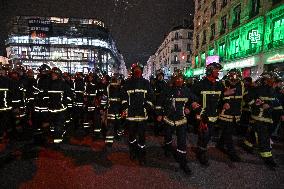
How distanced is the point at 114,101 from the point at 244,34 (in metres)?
20.5

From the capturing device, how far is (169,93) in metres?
5.88

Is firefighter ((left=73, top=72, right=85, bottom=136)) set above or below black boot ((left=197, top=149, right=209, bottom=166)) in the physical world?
above

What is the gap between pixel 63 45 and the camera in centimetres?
8612

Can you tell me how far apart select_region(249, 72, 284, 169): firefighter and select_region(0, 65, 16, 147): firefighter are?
696 cm

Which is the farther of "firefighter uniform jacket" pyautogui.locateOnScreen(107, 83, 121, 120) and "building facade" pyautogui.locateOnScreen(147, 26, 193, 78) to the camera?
"building facade" pyautogui.locateOnScreen(147, 26, 193, 78)

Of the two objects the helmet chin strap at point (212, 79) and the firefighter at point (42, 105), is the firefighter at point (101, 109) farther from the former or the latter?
the helmet chin strap at point (212, 79)

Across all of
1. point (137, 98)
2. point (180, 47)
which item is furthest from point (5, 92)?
point (180, 47)

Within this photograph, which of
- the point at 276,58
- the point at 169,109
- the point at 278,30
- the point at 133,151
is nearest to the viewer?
the point at 169,109

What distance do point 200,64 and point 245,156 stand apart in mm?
33413

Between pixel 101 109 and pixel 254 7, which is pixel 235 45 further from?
pixel 101 109

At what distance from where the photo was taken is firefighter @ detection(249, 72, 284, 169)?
601cm

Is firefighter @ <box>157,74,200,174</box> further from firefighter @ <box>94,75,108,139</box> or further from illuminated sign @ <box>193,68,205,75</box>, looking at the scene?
illuminated sign @ <box>193,68,205,75</box>

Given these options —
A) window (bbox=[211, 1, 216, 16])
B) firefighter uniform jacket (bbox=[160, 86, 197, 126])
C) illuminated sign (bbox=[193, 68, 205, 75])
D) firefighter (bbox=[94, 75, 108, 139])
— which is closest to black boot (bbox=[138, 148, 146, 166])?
firefighter uniform jacket (bbox=[160, 86, 197, 126])

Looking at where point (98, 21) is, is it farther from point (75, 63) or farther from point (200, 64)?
point (200, 64)
